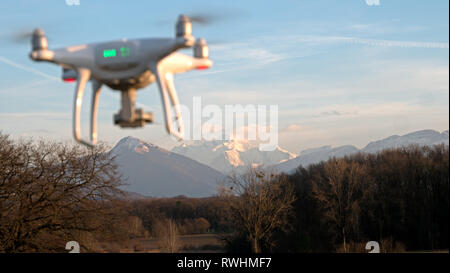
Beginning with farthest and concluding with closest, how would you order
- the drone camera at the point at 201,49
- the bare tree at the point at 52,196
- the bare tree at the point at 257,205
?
the bare tree at the point at 257,205, the bare tree at the point at 52,196, the drone camera at the point at 201,49

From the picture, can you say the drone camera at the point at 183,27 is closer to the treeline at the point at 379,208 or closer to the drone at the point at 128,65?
the drone at the point at 128,65

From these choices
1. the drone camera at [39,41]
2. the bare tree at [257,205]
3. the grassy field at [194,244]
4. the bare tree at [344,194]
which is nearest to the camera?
the drone camera at [39,41]

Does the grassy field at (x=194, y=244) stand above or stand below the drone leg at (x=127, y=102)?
below

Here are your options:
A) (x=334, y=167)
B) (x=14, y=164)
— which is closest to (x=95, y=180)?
(x=14, y=164)


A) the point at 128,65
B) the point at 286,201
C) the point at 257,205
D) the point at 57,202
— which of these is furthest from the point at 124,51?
the point at 286,201

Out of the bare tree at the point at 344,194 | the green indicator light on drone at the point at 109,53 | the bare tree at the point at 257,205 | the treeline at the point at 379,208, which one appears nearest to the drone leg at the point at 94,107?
the green indicator light on drone at the point at 109,53
